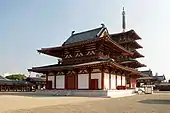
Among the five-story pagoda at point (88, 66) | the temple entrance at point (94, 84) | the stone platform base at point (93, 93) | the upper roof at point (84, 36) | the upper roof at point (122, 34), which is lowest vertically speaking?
the stone platform base at point (93, 93)

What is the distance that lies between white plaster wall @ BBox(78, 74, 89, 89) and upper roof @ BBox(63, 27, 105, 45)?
7.02 metres

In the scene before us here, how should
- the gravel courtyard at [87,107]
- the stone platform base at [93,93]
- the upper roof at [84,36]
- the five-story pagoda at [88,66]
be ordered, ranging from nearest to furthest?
the gravel courtyard at [87,107], the stone platform base at [93,93], the five-story pagoda at [88,66], the upper roof at [84,36]

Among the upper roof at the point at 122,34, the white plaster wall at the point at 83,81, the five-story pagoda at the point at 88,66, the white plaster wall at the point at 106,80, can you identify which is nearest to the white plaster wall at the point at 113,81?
the five-story pagoda at the point at 88,66

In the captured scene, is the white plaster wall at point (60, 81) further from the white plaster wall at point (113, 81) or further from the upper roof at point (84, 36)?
the white plaster wall at point (113, 81)

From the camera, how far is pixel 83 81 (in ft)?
113

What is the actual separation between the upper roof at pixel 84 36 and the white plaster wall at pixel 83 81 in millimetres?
7019

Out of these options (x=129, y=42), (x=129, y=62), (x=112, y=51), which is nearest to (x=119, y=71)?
(x=112, y=51)

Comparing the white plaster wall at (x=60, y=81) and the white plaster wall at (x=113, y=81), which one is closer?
the white plaster wall at (x=113, y=81)

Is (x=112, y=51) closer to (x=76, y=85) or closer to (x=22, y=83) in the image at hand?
(x=76, y=85)

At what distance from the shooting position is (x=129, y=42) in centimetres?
5494

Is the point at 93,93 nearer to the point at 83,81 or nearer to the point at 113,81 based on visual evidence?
the point at 83,81

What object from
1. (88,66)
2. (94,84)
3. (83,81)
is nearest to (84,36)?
(83,81)

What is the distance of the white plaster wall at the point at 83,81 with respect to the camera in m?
33.9

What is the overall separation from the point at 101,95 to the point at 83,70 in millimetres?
5109
